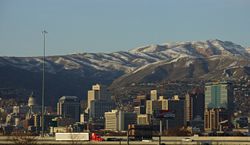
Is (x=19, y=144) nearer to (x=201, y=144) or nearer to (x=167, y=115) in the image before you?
(x=201, y=144)

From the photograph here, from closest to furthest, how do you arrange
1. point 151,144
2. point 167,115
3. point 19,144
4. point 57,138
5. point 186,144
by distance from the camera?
point 19,144 < point 151,144 < point 186,144 < point 57,138 < point 167,115

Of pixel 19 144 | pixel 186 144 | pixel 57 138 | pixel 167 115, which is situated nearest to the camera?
pixel 19 144

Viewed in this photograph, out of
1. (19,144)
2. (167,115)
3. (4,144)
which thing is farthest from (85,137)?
(167,115)

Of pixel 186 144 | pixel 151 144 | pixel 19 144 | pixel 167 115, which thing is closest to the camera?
pixel 19 144

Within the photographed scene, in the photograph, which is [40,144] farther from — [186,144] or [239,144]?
[239,144]

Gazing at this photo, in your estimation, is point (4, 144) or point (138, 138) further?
point (138, 138)

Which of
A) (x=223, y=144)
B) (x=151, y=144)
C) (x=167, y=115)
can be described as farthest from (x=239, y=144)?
(x=167, y=115)

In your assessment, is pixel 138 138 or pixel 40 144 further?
pixel 138 138

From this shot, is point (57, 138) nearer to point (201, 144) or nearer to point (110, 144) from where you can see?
point (110, 144)
